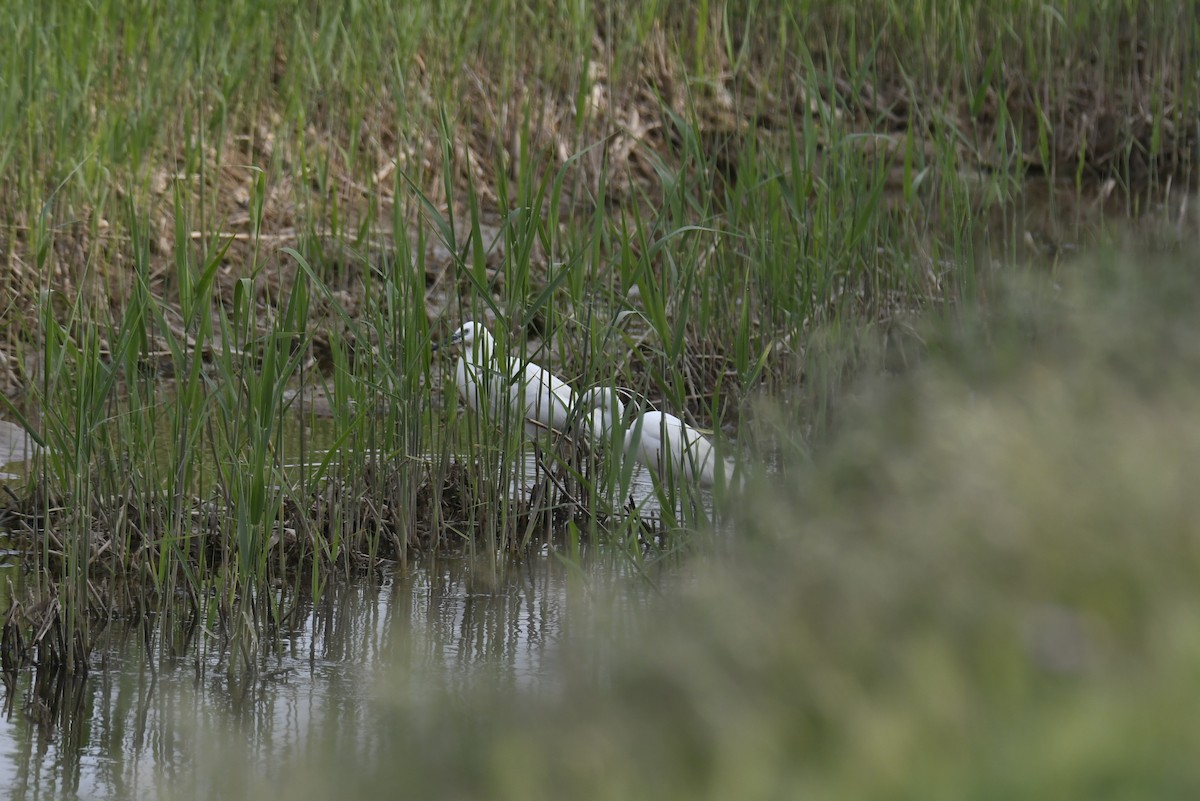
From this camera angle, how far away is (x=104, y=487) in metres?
3.54

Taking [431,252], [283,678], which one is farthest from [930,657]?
[431,252]

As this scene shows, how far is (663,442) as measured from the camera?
3.72 m

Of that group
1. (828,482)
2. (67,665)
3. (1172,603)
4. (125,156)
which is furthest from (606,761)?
(125,156)

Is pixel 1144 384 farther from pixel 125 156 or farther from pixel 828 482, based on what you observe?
pixel 125 156

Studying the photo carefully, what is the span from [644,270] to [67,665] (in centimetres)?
148

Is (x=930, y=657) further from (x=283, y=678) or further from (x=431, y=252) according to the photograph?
(x=431, y=252)

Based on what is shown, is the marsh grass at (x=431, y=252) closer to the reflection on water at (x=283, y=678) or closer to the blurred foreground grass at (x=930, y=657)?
the reflection on water at (x=283, y=678)

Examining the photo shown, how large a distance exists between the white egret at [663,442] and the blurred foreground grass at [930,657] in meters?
1.39

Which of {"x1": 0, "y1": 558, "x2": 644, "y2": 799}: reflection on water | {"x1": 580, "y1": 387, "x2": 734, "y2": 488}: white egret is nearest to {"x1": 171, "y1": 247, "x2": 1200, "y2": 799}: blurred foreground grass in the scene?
{"x1": 0, "y1": 558, "x2": 644, "y2": 799}: reflection on water

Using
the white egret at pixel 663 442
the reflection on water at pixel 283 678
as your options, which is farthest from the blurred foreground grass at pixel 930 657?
the white egret at pixel 663 442

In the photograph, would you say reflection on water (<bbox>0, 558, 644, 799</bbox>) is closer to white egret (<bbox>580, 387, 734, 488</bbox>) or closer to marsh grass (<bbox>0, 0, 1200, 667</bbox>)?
marsh grass (<bbox>0, 0, 1200, 667</bbox>)

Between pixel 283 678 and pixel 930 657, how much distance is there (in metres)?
2.20

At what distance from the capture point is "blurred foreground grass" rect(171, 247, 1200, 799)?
124 cm

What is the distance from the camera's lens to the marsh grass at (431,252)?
343 cm
